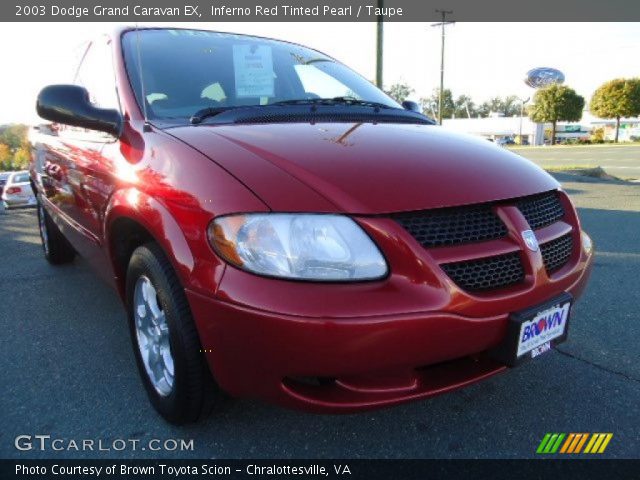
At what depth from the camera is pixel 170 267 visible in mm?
1671

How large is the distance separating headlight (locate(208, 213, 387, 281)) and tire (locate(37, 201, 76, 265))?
3.19 metres

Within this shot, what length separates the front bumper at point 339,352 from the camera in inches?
52.4

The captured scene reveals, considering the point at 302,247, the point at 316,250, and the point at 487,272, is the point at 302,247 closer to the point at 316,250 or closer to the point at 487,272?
the point at 316,250

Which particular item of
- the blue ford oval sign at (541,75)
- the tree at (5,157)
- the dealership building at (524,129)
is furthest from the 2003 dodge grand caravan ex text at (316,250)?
the tree at (5,157)

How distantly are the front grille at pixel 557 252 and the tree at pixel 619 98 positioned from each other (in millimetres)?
59532

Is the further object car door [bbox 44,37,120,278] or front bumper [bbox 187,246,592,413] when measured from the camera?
car door [bbox 44,37,120,278]

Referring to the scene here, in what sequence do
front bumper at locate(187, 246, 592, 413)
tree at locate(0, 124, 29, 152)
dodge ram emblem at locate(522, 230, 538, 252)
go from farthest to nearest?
tree at locate(0, 124, 29, 152), dodge ram emblem at locate(522, 230, 538, 252), front bumper at locate(187, 246, 592, 413)

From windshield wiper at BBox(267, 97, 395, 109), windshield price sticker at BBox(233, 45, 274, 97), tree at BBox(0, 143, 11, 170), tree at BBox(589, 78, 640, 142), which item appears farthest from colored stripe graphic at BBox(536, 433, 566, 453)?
tree at BBox(0, 143, 11, 170)

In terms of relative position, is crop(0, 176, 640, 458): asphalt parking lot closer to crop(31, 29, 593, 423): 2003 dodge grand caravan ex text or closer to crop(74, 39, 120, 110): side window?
crop(31, 29, 593, 423): 2003 dodge grand caravan ex text

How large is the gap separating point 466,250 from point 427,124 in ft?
3.78

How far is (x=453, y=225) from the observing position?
153 centimetres

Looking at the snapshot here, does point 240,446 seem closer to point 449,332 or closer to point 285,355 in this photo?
point 285,355

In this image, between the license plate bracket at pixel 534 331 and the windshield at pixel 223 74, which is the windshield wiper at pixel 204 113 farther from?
the license plate bracket at pixel 534 331

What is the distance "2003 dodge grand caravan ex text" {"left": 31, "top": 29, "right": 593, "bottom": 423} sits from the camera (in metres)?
1.37
